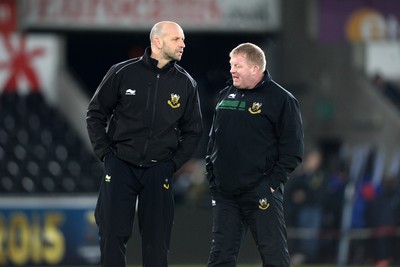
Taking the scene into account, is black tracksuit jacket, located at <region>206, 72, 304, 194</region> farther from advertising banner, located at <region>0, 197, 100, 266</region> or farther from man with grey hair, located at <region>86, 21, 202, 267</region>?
advertising banner, located at <region>0, 197, 100, 266</region>

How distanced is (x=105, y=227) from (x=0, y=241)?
9835 mm

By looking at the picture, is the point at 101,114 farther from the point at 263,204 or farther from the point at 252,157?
the point at 263,204

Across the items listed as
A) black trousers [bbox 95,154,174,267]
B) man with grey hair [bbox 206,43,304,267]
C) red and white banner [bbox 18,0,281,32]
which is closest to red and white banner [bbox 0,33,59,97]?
red and white banner [bbox 18,0,281,32]

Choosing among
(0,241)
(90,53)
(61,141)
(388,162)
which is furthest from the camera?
(90,53)

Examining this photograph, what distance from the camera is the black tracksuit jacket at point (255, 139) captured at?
11.7 metres

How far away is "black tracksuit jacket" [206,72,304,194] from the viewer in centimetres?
1169

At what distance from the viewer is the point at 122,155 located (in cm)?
1136

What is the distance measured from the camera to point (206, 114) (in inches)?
1296

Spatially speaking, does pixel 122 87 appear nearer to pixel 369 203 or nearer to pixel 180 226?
pixel 180 226

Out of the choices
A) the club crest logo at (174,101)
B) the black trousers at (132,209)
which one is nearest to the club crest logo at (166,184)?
the black trousers at (132,209)

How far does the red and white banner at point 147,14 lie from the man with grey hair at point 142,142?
18.0 meters

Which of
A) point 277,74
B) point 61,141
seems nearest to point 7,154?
point 61,141

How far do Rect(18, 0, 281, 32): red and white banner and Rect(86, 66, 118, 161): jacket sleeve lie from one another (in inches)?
706

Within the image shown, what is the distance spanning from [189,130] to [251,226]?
102cm
